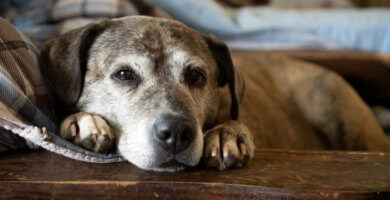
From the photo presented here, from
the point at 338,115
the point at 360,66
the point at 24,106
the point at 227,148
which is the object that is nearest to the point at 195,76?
the point at 227,148

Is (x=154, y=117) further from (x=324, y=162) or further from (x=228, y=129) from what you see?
(x=324, y=162)

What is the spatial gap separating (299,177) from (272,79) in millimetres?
1662

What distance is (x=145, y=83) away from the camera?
5.41 feet

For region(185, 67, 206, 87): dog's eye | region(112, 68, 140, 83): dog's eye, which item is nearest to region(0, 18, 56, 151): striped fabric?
region(112, 68, 140, 83): dog's eye

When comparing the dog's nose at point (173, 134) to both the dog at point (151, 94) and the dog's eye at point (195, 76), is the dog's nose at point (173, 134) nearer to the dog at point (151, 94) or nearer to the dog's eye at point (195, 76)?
the dog at point (151, 94)

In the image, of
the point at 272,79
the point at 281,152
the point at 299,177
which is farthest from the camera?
the point at 272,79

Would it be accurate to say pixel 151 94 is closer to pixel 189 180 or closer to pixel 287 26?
pixel 189 180

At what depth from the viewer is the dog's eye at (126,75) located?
5.46 ft

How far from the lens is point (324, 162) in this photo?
141 cm

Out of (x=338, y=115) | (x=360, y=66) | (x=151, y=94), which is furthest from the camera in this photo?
(x=360, y=66)

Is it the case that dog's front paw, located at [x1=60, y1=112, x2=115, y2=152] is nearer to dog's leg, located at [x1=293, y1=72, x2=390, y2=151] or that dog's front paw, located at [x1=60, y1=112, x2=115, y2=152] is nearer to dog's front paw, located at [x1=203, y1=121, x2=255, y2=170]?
dog's front paw, located at [x1=203, y1=121, x2=255, y2=170]

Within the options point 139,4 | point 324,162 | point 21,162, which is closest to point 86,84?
point 21,162

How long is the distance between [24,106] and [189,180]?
19.5 inches

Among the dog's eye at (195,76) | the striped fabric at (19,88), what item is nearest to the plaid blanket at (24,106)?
the striped fabric at (19,88)
